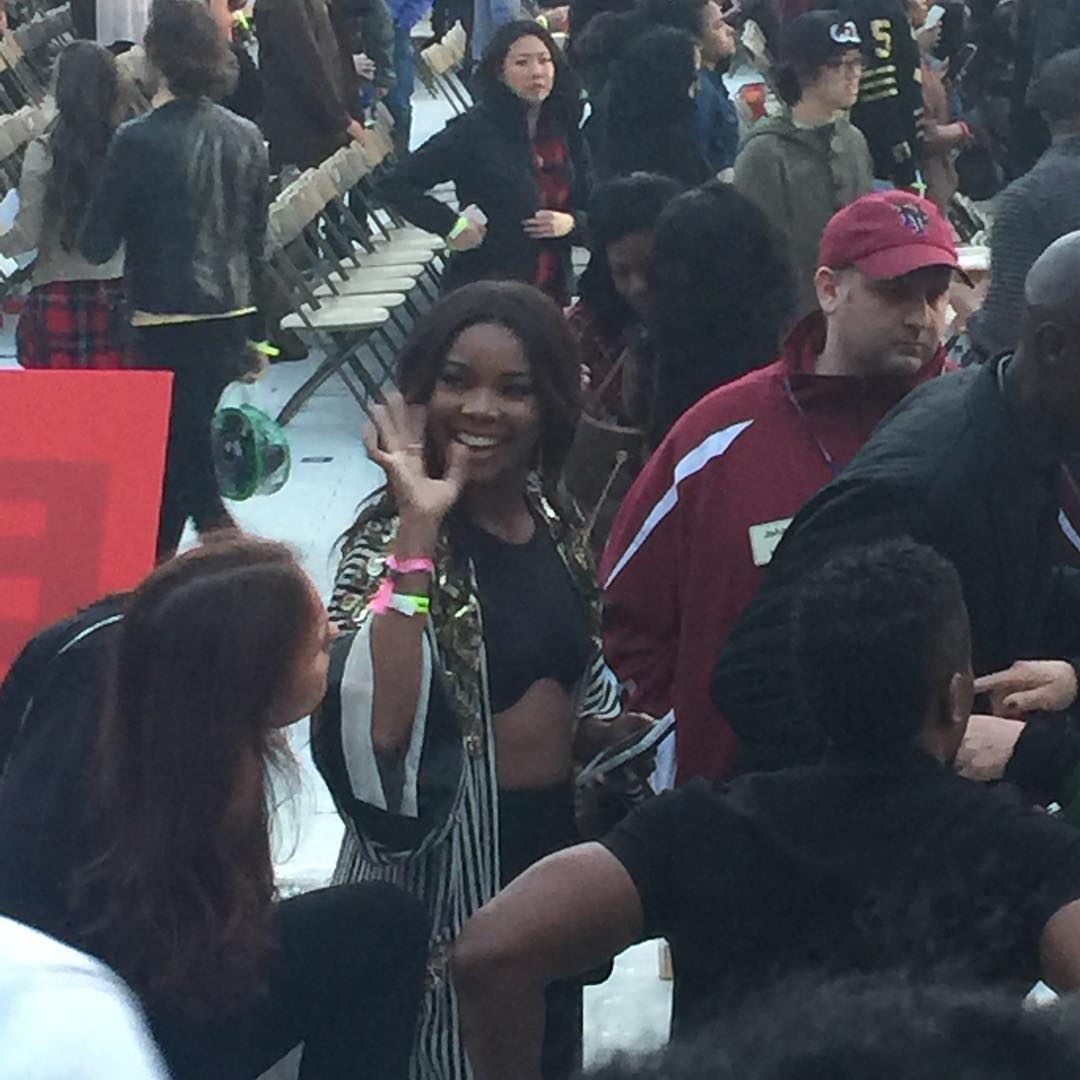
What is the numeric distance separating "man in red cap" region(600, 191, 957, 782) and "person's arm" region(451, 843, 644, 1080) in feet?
3.12

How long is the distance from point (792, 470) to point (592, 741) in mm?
481

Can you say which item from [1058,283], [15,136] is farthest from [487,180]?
[1058,283]

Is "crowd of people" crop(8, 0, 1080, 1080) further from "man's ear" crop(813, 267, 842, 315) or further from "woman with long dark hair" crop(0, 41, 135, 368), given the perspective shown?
"woman with long dark hair" crop(0, 41, 135, 368)

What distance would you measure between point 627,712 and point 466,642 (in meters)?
0.56

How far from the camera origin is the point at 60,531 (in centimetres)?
290

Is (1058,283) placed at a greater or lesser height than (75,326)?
greater

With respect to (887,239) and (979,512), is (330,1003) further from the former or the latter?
(887,239)

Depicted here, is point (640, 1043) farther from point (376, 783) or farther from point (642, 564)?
point (642, 564)

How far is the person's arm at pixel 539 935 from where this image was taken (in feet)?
5.98

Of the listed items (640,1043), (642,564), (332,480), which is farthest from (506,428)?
(332,480)

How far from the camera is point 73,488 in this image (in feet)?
9.64

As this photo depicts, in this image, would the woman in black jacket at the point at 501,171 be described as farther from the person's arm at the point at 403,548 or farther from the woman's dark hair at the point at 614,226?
the person's arm at the point at 403,548

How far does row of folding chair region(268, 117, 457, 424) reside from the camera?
281 inches

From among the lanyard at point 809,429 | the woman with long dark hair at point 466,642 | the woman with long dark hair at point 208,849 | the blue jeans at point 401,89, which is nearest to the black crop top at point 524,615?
the woman with long dark hair at point 466,642
